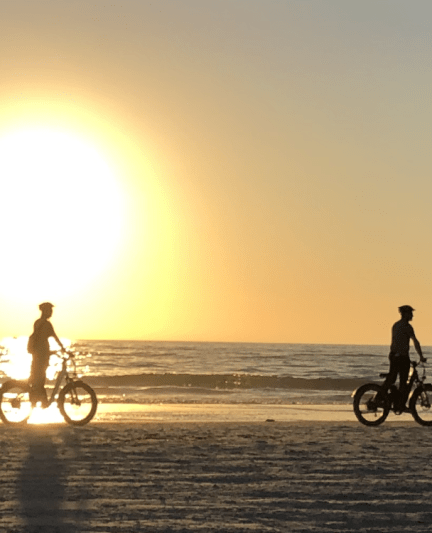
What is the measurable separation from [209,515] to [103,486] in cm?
179

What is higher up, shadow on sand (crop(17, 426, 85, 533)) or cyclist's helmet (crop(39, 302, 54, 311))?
cyclist's helmet (crop(39, 302, 54, 311))

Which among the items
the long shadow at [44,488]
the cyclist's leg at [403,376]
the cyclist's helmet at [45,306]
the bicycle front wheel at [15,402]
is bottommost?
the long shadow at [44,488]

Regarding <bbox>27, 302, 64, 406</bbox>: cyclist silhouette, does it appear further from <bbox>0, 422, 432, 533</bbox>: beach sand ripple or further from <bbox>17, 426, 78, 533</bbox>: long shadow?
<bbox>17, 426, 78, 533</bbox>: long shadow

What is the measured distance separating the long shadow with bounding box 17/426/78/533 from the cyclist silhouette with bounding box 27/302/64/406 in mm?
2117

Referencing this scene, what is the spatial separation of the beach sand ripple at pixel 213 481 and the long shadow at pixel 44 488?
0.01 metres

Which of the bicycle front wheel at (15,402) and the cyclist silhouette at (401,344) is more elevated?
the cyclist silhouette at (401,344)

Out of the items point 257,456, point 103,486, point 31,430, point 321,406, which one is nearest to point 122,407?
point 321,406

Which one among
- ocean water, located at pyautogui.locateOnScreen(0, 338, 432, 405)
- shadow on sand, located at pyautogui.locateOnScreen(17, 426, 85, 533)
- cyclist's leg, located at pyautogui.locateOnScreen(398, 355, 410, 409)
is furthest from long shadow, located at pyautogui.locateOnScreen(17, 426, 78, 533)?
ocean water, located at pyautogui.locateOnScreen(0, 338, 432, 405)

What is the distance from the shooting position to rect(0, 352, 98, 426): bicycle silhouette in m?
Result: 15.4

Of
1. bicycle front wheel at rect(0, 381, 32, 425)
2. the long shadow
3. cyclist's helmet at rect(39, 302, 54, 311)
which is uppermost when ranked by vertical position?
cyclist's helmet at rect(39, 302, 54, 311)

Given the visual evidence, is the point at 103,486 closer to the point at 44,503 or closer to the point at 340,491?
the point at 44,503

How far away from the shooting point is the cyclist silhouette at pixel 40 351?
15.3 m

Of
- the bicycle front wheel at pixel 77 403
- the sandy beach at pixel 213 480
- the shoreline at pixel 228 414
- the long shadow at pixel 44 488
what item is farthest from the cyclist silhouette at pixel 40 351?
the shoreline at pixel 228 414

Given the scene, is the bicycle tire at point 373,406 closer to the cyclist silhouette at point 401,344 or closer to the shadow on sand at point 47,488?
the cyclist silhouette at point 401,344
